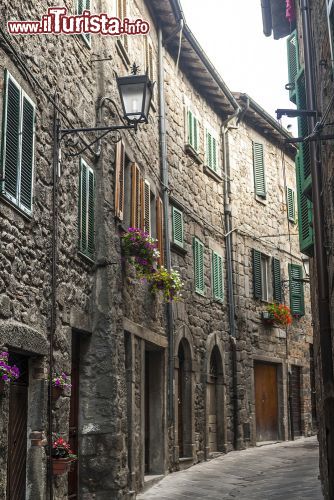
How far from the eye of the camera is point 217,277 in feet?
54.5

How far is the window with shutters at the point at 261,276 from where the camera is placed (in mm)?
18609

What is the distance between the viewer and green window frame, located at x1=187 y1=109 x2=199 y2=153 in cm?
1564

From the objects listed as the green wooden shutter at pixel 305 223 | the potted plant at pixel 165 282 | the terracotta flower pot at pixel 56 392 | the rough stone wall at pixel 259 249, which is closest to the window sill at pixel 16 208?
the terracotta flower pot at pixel 56 392

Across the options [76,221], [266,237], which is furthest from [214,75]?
[76,221]

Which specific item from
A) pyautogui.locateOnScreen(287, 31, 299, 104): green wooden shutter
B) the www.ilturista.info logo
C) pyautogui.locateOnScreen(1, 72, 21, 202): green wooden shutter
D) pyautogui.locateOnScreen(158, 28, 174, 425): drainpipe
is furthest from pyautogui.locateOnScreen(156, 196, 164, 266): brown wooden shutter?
pyautogui.locateOnScreen(1, 72, 21, 202): green wooden shutter

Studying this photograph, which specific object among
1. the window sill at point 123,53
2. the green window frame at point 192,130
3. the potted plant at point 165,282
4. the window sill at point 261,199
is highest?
the green window frame at point 192,130

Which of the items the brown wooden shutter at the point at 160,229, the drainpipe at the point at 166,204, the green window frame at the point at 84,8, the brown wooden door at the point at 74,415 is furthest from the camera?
the drainpipe at the point at 166,204

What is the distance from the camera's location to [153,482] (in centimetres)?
1163

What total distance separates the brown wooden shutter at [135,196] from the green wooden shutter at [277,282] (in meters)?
8.76

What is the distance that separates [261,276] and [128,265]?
863cm

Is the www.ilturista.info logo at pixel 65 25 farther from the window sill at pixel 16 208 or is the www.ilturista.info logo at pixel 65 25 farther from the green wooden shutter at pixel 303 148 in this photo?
the green wooden shutter at pixel 303 148

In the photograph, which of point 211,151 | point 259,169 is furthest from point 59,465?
point 259,169

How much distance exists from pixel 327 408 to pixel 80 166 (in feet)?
12.8

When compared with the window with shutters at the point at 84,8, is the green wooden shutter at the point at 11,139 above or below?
below
